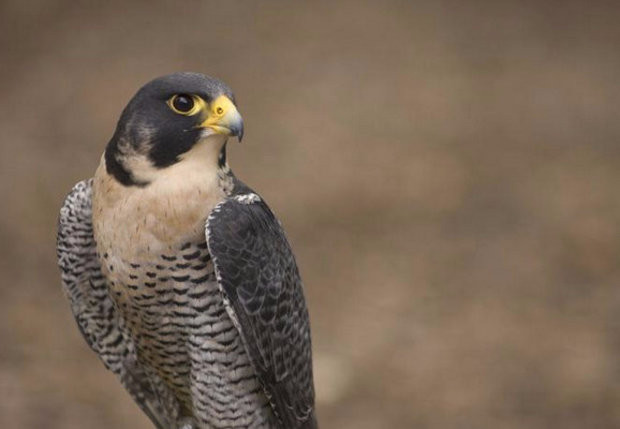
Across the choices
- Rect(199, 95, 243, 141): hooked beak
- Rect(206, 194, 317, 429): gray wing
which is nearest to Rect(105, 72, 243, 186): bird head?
Rect(199, 95, 243, 141): hooked beak

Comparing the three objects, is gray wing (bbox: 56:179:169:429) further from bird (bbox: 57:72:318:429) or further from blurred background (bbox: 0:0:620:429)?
blurred background (bbox: 0:0:620:429)

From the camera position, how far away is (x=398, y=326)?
24.7 ft

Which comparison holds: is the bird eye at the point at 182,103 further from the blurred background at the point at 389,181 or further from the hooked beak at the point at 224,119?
the blurred background at the point at 389,181

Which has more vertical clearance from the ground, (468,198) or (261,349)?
(468,198)

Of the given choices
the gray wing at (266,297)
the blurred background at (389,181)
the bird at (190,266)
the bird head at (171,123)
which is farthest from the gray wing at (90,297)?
the blurred background at (389,181)

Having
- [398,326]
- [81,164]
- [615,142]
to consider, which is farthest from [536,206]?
[81,164]

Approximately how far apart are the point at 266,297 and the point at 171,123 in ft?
2.21

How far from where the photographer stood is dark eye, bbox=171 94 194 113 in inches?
134

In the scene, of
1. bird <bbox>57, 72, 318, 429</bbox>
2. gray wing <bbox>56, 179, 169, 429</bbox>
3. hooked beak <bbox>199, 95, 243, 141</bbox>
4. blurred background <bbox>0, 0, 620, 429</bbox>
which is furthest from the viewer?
blurred background <bbox>0, 0, 620, 429</bbox>

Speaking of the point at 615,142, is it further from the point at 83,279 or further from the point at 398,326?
A: the point at 83,279

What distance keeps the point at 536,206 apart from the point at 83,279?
556 centimetres

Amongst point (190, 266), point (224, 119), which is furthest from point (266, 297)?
point (224, 119)

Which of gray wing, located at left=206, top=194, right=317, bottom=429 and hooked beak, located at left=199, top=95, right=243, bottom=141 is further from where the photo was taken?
gray wing, located at left=206, top=194, right=317, bottom=429

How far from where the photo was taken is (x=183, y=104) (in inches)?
134
